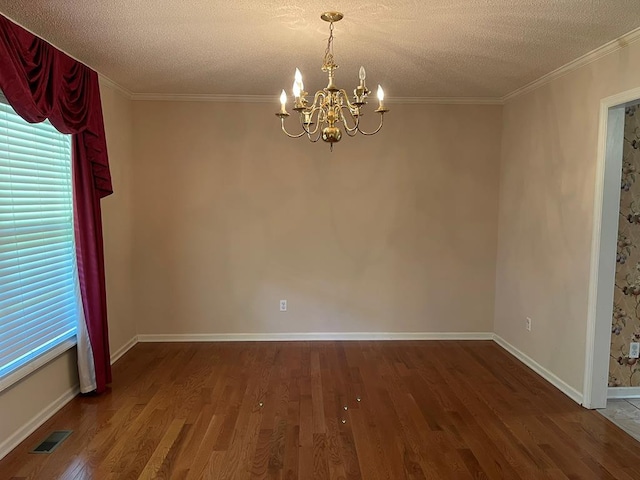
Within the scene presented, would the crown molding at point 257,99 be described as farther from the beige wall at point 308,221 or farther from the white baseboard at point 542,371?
the white baseboard at point 542,371

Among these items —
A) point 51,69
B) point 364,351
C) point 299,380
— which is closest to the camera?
point 51,69

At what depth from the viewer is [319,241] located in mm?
4574

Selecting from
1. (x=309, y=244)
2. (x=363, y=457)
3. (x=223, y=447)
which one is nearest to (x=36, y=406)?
(x=223, y=447)

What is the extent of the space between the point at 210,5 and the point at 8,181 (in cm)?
156

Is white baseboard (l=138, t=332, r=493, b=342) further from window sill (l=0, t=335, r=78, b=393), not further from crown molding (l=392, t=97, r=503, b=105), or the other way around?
crown molding (l=392, t=97, r=503, b=105)

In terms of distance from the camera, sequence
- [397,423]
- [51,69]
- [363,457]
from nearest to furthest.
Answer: [363,457]
[51,69]
[397,423]

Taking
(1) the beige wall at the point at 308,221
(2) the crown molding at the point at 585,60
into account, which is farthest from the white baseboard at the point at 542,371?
(2) the crown molding at the point at 585,60

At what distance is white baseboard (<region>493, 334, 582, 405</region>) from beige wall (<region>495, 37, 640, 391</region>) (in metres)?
0.04

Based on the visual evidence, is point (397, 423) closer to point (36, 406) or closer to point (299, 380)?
point (299, 380)

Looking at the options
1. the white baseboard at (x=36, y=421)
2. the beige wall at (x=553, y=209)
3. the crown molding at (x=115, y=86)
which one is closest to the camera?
the white baseboard at (x=36, y=421)

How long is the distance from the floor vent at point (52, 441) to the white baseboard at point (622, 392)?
12.3ft

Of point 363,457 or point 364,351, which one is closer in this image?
point 363,457

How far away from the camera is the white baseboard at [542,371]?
10.9 feet

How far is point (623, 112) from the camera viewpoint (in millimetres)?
2979
